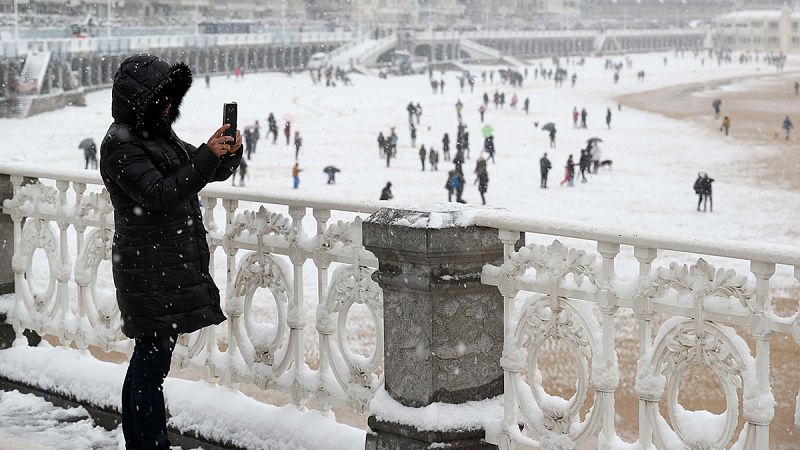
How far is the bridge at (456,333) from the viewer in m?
2.86

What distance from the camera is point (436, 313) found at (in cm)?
332

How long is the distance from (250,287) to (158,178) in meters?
0.85

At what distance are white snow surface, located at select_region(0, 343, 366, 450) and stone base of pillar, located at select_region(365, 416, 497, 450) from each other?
197mm

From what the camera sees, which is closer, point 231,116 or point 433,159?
point 231,116

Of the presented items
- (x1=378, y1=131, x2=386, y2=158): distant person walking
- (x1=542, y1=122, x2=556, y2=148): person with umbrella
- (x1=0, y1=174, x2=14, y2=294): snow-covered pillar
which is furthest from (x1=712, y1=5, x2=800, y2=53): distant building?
(x1=0, y1=174, x2=14, y2=294): snow-covered pillar

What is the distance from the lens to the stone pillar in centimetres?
329

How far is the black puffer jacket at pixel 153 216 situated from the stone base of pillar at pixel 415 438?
0.58 metres

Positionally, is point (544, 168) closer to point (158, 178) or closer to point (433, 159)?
point (433, 159)

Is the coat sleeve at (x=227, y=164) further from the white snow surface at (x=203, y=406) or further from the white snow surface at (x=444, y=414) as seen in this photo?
the white snow surface at (x=203, y=406)

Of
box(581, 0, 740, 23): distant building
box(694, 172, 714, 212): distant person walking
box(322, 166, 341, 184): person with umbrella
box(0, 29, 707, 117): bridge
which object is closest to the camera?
box(694, 172, 714, 212): distant person walking

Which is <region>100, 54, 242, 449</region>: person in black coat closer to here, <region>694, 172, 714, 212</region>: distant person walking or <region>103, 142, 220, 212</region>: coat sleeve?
<region>103, 142, 220, 212</region>: coat sleeve

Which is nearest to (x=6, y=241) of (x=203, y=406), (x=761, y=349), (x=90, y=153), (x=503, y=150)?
(x=203, y=406)

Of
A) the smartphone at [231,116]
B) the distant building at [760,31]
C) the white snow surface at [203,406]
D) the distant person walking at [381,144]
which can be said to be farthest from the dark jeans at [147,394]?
the distant building at [760,31]

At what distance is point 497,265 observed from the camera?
338cm
